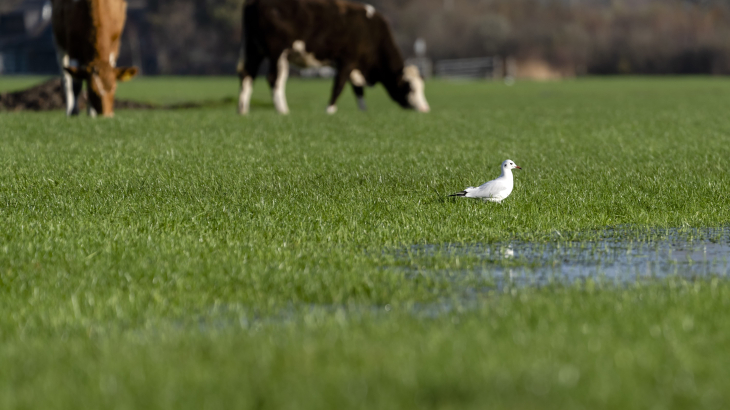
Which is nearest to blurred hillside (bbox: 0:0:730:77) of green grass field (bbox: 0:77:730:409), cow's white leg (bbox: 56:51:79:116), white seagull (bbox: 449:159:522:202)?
cow's white leg (bbox: 56:51:79:116)

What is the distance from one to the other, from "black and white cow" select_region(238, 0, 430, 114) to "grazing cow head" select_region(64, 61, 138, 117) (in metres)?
4.04

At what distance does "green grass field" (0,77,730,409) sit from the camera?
12.9 ft

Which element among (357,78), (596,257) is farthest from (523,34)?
(596,257)

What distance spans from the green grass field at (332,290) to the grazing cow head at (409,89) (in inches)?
460

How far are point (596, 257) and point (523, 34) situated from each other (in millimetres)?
72108

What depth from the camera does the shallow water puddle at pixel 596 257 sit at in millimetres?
6352

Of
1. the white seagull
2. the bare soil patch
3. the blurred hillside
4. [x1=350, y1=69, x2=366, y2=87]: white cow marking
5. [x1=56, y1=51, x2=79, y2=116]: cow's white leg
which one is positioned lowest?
the blurred hillside

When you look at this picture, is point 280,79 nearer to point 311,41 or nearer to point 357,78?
point 311,41

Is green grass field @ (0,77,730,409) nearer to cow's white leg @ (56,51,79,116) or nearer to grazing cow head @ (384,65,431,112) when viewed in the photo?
cow's white leg @ (56,51,79,116)

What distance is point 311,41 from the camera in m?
23.0

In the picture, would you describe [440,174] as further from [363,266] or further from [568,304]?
[568,304]

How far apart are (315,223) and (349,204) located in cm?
102

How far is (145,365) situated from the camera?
13.9ft

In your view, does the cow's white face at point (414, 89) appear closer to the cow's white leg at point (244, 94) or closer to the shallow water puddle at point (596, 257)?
the cow's white leg at point (244, 94)
